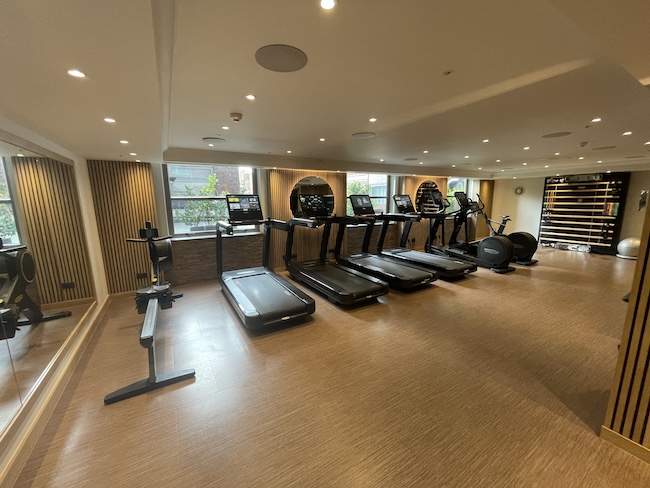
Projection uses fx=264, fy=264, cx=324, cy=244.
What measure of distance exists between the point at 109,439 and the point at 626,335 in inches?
160

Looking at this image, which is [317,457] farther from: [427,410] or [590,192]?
[590,192]

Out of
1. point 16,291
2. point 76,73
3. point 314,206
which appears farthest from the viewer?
point 314,206

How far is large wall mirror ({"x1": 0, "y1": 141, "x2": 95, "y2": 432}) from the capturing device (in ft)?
8.72

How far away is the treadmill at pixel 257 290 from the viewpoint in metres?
3.81

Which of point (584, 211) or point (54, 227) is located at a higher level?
point (54, 227)

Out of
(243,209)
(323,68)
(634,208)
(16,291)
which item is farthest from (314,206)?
(634,208)

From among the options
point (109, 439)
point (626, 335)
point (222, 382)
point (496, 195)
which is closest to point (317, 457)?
point (222, 382)

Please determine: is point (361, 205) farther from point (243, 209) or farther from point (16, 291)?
point (16, 291)

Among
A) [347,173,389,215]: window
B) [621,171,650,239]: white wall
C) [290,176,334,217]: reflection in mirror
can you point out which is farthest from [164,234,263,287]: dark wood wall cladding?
[621,171,650,239]: white wall

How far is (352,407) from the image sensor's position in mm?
2438

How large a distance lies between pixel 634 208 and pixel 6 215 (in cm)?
1459

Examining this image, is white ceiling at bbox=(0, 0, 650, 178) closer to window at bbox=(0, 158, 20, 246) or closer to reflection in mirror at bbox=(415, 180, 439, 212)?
window at bbox=(0, 158, 20, 246)

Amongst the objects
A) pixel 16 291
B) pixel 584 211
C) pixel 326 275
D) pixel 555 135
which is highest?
pixel 555 135

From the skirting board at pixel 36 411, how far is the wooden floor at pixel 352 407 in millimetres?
75
